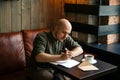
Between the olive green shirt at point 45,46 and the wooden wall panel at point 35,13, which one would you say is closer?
the olive green shirt at point 45,46

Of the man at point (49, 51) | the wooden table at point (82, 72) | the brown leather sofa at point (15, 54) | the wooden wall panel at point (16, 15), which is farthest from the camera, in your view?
the wooden wall panel at point (16, 15)

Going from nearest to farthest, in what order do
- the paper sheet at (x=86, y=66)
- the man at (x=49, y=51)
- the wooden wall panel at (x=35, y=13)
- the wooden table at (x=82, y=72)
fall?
the wooden table at (x=82, y=72) → the paper sheet at (x=86, y=66) → the man at (x=49, y=51) → the wooden wall panel at (x=35, y=13)

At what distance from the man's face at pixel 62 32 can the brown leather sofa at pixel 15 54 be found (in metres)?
0.59

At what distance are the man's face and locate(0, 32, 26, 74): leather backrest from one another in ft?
2.12

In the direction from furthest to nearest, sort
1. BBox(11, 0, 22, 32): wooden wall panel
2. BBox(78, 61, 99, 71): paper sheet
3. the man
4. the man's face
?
BBox(11, 0, 22, 32): wooden wall panel
the man's face
the man
BBox(78, 61, 99, 71): paper sheet

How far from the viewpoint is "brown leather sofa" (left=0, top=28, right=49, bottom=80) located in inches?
97.2

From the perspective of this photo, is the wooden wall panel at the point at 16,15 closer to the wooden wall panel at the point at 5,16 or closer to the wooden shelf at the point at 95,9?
the wooden wall panel at the point at 5,16

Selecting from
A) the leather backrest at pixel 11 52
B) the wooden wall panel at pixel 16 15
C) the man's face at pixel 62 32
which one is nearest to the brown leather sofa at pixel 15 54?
the leather backrest at pixel 11 52

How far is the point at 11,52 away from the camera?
2.56 m

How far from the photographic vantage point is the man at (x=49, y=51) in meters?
2.04

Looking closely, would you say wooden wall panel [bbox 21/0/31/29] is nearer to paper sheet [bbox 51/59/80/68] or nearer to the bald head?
the bald head

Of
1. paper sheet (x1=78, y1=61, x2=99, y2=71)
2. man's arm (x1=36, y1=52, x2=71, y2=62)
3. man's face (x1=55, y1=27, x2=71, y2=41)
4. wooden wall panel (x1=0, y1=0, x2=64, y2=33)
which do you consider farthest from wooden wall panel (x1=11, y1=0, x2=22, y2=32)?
paper sheet (x1=78, y1=61, x2=99, y2=71)

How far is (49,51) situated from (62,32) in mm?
245

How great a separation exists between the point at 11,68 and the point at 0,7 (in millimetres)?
788
